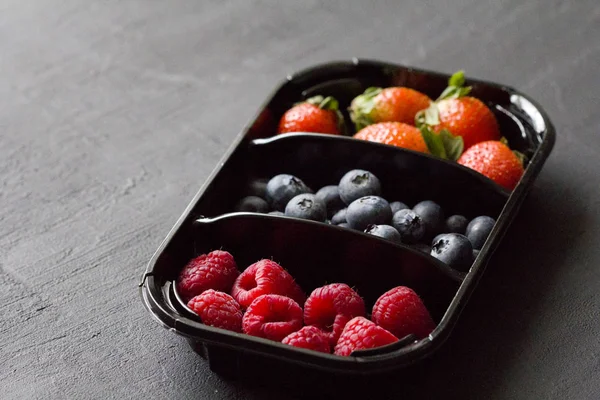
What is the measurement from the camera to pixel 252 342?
3.34ft

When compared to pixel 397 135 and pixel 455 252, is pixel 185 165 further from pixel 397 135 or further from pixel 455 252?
pixel 455 252

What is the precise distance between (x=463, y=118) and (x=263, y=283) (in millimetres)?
566

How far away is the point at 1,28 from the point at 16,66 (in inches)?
7.0

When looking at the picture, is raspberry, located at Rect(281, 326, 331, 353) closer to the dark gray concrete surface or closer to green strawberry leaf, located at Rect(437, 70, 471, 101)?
the dark gray concrete surface

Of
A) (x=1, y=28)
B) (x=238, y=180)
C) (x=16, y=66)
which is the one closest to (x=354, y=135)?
(x=238, y=180)

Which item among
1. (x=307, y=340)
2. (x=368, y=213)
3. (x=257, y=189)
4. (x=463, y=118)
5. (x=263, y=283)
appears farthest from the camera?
(x=463, y=118)

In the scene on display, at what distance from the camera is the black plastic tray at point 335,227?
1049 mm

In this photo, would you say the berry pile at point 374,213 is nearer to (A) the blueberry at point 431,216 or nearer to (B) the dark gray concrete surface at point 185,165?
(A) the blueberry at point 431,216

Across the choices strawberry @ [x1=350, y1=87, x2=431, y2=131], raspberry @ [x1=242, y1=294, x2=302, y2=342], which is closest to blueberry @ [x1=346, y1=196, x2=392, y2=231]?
raspberry @ [x1=242, y1=294, x2=302, y2=342]

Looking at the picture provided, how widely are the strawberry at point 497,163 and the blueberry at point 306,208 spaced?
297 mm

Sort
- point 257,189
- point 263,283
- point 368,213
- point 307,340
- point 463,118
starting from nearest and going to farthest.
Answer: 1. point 307,340
2. point 263,283
3. point 368,213
4. point 257,189
5. point 463,118

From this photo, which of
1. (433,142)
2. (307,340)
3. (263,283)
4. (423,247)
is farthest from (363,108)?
(307,340)

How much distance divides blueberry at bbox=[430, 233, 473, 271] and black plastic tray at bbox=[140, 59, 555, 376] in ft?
0.12

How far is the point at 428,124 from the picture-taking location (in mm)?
1542
